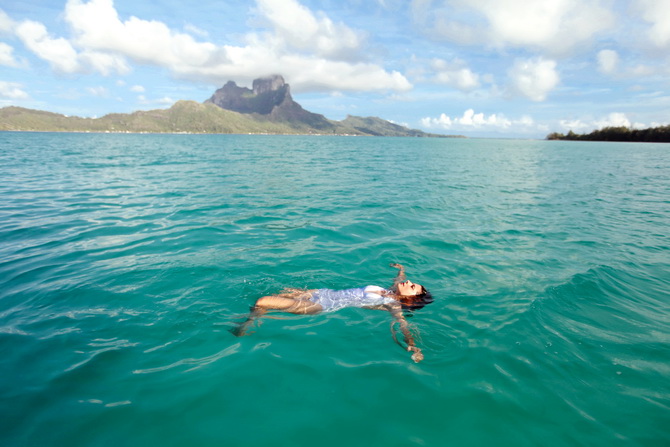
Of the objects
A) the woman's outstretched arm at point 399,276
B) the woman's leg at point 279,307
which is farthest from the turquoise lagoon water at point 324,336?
the woman's outstretched arm at point 399,276

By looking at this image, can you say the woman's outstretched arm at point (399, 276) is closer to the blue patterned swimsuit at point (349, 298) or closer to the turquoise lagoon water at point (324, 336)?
the turquoise lagoon water at point (324, 336)

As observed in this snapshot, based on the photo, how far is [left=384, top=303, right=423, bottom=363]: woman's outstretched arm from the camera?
6344 mm

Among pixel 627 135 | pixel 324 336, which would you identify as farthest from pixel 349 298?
pixel 627 135

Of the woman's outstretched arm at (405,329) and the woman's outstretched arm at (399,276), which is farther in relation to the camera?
the woman's outstretched arm at (399,276)

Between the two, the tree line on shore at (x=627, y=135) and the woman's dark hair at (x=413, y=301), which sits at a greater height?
the tree line on shore at (x=627, y=135)

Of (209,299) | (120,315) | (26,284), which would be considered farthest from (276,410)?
(26,284)

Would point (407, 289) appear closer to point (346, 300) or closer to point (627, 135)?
point (346, 300)

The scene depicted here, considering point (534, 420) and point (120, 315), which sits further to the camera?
point (120, 315)

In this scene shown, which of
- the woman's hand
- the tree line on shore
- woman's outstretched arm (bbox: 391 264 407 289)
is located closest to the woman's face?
woman's outstretched arm (bbox: 391 264 407 289)

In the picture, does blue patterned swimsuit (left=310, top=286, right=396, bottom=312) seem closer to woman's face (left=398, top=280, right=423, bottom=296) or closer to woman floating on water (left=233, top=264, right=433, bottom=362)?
woman floating on water (left=233, top=264, right=433, bottom=362)

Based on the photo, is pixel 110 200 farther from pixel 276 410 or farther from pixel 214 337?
pixel 276 410

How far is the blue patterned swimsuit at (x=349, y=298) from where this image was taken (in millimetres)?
8000

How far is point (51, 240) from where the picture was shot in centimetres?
1181

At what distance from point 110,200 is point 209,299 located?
1478 centimetres
